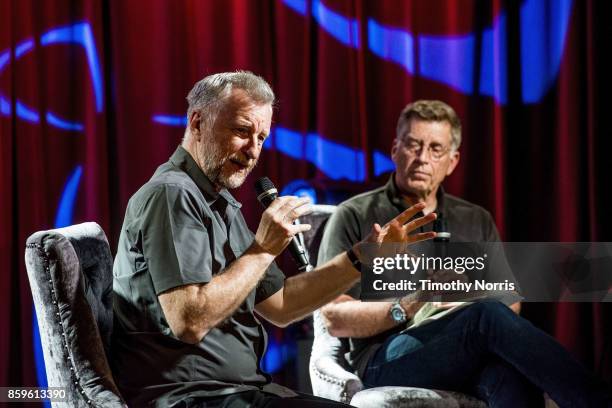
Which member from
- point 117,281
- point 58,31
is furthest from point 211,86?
point 58,31

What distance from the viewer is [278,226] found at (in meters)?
1.55

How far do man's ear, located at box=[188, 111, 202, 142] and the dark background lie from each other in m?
1.07

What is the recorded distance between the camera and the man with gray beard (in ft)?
4.74

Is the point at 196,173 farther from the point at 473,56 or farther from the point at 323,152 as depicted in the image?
the point at 473,56

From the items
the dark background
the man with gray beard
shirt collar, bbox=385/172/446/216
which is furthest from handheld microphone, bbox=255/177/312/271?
the dark background

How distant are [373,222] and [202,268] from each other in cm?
100

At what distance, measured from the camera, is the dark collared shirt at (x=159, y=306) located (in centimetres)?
145

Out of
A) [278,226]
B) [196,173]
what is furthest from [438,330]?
[196,173]

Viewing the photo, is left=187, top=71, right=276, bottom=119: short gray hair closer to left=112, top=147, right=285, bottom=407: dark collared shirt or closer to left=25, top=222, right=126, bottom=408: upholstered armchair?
left=112, top=147, right=285, bottom=407: dark collared shirt

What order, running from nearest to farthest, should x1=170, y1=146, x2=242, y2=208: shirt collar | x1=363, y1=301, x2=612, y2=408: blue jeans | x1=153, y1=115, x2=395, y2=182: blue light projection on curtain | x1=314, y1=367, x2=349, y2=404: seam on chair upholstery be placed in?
x1=170, y1=146, x2=242, y2=208: shirt collar < x1=363, y1=301, x2=612, y2=408: blue jeans < x1=314, y1=367, x2=349, y2=404: seam on chair upholstery < x1=153, y1=115, x2=395, y2=182: blue light projection on curtain

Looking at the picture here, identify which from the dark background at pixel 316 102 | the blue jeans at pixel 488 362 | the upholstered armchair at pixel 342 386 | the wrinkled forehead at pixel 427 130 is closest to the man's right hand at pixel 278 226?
the upholstered armchair at pixel 342 386

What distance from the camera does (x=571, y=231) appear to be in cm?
315

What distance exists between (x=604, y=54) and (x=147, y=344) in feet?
7.94

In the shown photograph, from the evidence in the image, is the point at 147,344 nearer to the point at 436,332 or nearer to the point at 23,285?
the point at 436,332
